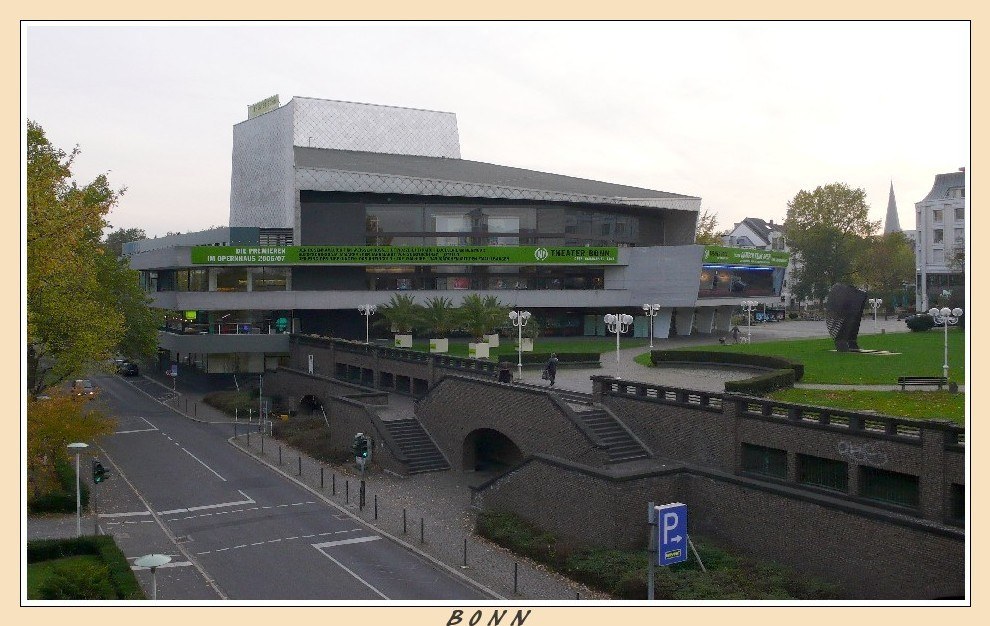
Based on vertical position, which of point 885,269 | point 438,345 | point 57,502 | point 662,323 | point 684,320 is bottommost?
point 57,502

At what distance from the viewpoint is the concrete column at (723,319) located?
84188mm

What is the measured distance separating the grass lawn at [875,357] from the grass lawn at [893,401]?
365 centimetres

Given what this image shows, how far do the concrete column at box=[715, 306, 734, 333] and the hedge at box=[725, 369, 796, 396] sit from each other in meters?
46.4

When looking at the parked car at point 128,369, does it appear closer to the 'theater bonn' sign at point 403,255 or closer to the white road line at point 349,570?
the 'theater bonn' sign at point 403,255

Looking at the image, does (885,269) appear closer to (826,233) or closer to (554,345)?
(826,233)

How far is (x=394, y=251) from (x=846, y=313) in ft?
108

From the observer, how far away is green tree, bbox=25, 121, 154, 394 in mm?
30000

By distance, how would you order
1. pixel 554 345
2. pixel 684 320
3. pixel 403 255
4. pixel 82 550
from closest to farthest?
1. pixel 82 550
2. pixel 554 345
3. pixel 403 255
4. pixel 684 320

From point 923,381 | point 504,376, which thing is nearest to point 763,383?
point 923,381

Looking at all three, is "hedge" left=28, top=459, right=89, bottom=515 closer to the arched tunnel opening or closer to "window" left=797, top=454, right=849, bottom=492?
the arched tunnel opening

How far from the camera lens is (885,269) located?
117m

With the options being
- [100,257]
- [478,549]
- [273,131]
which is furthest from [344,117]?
[478,549]

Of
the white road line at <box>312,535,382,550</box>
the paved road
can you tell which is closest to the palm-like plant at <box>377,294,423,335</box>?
the paved road

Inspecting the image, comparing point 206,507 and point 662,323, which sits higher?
point 662,323
